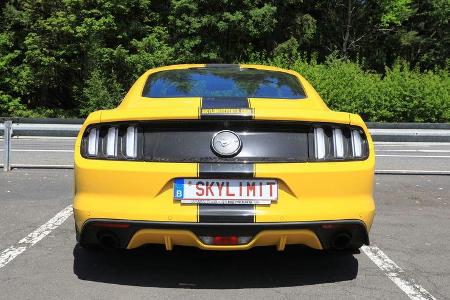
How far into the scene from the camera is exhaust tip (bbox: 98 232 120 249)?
3.62 metres

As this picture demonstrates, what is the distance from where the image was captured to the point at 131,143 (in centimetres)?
363

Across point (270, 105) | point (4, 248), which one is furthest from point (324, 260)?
point (4, 248)

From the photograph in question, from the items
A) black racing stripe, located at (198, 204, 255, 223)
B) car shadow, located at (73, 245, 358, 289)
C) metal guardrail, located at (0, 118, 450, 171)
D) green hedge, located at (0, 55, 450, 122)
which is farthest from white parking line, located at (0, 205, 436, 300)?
green hedge, located at (0, 55, 450, 122)

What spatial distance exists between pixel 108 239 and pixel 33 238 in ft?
5.14

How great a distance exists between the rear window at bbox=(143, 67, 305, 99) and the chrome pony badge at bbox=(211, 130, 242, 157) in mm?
529

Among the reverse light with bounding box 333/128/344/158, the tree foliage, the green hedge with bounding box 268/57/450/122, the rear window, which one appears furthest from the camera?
the tree foliage

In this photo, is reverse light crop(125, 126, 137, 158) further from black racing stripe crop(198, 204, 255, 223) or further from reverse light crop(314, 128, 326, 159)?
reverse light crop(314, 128, 326, 159)

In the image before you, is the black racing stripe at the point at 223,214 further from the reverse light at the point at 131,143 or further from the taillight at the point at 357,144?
the taillight at the point at 357,144

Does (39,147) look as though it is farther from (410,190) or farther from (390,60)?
(390,60)

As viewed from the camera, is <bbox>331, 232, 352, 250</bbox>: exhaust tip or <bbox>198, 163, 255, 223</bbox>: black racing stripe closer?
<bbox>198, 163, 255, 223</bbox>: black racing stripe

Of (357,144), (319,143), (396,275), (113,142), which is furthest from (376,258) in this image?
(113,142)

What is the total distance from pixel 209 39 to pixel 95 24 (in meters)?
6.09

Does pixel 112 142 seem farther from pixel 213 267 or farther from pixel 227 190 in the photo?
pixel 213 267

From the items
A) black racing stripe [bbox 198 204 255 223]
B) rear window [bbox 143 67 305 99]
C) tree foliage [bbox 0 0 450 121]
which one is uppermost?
tree foliage [bbox 0 0 450 121]
